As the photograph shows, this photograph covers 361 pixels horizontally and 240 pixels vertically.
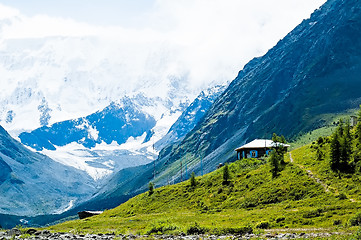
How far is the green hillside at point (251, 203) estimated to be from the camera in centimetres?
4602

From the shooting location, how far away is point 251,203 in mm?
65938

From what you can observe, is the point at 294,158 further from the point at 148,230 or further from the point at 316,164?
the point at 148,230

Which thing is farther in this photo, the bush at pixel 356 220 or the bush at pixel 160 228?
the bush at pixel 160 228

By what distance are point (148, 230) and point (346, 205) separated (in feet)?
70.7

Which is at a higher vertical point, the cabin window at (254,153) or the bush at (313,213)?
the cabin window at (254,153)

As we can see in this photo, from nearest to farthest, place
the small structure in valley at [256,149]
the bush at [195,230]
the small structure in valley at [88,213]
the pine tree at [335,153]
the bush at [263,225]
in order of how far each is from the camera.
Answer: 1. the bush at [195,230]
2. the bush at [263,225]
3. the pine tree at [335,153]
4. the small structure in valley at [88,213]
5. the small structure in valley at [256,149]

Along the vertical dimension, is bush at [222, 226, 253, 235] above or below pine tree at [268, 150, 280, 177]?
below

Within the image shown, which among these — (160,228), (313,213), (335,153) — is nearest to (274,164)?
(335,153)

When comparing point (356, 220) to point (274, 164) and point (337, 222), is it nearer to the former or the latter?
point (337, 222)

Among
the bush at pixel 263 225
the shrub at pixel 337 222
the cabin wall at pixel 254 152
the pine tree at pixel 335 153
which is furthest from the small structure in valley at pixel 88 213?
the shrub at pixel 337 222

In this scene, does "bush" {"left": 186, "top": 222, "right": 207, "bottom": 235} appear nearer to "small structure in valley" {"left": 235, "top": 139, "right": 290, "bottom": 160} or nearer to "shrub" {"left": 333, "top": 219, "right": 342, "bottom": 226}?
"shrub" {"left": 333, "top": 219, "right": 342, "bottom": 226}

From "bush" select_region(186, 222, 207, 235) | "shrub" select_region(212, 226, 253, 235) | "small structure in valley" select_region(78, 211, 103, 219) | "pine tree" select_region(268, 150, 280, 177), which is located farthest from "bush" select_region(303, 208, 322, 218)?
"small structure in valley" select_region(78, 211, 103, 219)

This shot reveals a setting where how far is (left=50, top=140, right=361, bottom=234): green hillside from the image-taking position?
151ft

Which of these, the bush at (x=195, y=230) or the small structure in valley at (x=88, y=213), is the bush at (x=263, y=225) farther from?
the small structure in valley at (x=88, y=213)
